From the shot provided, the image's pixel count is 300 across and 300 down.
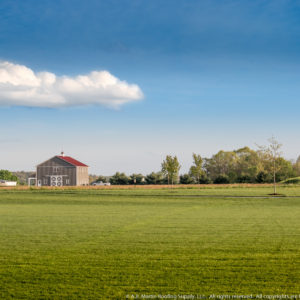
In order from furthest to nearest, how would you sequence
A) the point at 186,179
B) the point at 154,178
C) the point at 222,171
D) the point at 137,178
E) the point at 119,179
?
the point at 222,171 → the point at 137,178 → the point at 119,179 → the point at 154,178 → the point at 186,179

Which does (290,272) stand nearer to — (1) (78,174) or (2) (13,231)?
(2) (13,231)

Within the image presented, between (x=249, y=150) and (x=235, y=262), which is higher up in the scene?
(x=249, y=150)

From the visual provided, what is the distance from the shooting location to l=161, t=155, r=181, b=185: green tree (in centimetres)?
8612

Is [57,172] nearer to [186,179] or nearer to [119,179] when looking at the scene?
[119,179]

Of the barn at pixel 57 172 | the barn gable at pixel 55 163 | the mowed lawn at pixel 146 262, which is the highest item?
the barn gable at pixel 55 163

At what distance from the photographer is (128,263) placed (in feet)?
30.3

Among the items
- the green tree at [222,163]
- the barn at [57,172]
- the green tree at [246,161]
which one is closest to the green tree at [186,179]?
the green tree at [246,161]

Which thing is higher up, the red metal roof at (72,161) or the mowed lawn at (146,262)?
the red metal roof at (72,161)

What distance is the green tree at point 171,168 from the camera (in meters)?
86.1

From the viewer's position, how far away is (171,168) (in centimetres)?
8612

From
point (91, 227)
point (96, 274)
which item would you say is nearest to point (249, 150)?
point (91, 227)

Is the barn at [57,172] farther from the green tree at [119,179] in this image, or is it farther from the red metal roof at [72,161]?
the green tree at [119,179]

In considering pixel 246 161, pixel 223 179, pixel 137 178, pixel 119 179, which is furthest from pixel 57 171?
pixel 246 161

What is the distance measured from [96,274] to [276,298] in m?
3.58
